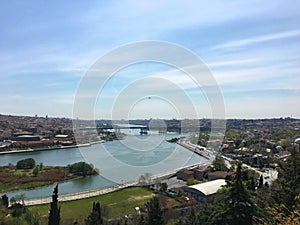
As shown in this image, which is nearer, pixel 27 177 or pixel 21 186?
pixel 21 186

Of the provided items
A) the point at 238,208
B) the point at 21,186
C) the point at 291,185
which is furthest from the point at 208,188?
the point at 21,186

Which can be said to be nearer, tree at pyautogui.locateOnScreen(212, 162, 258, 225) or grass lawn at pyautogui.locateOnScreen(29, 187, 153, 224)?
tree at pyautogui.locateOnScreen(212, 162, 258, 225)

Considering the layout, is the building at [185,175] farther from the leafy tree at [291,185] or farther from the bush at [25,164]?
the leafy tree at [291,185]

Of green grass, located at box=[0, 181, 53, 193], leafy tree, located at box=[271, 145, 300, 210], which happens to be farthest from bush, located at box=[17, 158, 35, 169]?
leafy tree, located at box=[271, 145, 300, 210]

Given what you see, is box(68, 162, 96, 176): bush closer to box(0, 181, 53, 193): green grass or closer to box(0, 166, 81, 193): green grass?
box(0, 166, 81, 193): green grass

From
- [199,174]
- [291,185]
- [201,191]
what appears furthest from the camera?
[199,174]

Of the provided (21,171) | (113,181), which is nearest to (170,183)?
(113,181)

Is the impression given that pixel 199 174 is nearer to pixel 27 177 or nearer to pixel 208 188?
pixel 208 188

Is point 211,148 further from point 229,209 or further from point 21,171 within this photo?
point 229,209
